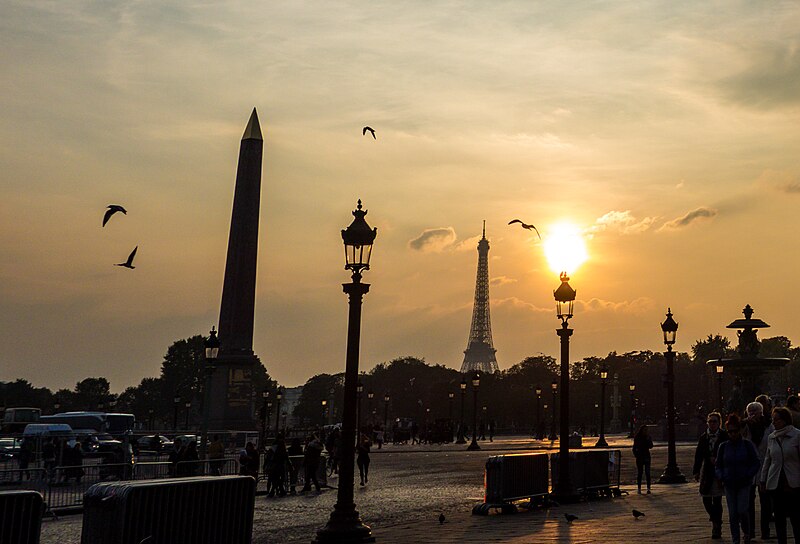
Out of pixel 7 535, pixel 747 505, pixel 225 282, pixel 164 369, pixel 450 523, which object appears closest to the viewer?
pixel 7 535

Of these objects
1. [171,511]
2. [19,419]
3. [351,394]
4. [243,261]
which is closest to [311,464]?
[351,394]

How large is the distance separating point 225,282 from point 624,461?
2013 centimetres

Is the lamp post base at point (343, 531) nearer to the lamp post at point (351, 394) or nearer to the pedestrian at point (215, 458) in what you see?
the lamp post at point (351, 394)

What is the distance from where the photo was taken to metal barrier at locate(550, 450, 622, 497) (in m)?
23.9

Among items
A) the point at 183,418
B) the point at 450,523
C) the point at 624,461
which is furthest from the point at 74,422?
the point at 183,418

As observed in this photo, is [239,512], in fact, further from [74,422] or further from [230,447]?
[74,422]

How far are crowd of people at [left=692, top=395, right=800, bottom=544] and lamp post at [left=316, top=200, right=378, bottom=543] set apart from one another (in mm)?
5116

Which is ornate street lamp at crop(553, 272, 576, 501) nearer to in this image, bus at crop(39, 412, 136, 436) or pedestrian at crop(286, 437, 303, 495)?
pedestrian at crop(286, 437, 303, 495)

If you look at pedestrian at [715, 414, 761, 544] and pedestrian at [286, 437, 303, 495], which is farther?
pedestrian at [286, 437, 303, 495]

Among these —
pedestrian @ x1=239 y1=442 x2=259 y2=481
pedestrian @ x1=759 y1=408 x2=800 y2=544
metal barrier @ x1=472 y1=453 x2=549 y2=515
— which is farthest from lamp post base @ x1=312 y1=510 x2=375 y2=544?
pedestrian @ x1=239 y1=442 x2=259 y2=481

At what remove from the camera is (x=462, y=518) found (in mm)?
20344

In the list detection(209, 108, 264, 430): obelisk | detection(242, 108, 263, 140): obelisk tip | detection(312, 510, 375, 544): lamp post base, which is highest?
detection(242, 108, 263, 140): obelisk tip

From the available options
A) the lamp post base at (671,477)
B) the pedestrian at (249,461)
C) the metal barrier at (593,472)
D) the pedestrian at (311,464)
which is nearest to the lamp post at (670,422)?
the lamp post base at (671,477)

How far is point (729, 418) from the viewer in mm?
13375
